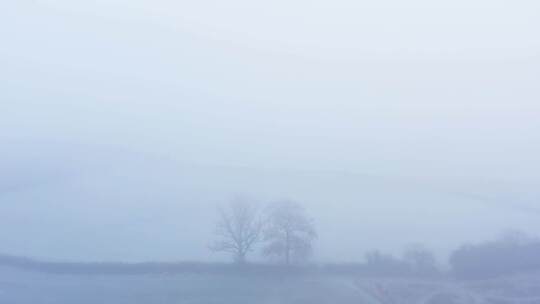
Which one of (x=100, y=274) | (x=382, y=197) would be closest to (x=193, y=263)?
(x=100, y=274)

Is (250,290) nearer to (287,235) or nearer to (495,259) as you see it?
(287,235)

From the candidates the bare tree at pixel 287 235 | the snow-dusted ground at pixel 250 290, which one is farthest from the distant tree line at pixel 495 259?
the bare tree at pixel 287 235

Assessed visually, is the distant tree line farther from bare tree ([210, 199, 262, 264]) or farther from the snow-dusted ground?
bare tree ([210, 199, 262, 264])

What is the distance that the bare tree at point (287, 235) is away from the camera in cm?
618

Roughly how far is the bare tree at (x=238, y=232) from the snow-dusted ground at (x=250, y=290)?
1.15 feet

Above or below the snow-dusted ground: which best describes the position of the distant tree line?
above

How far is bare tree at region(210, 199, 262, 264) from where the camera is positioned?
6324 mm

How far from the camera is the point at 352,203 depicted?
755 centimetres

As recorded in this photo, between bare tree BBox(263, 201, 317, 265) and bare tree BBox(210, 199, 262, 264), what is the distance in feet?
0.45

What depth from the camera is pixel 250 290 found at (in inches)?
230

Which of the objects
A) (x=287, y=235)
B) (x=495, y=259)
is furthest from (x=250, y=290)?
(x=495, y=259)

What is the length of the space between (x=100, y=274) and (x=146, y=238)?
→ 0.76 metres

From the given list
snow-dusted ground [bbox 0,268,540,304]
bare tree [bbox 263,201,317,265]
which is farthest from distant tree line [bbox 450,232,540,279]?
bare tree [bbox 263,201,317,265]

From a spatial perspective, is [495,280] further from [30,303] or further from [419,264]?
[30,303]
